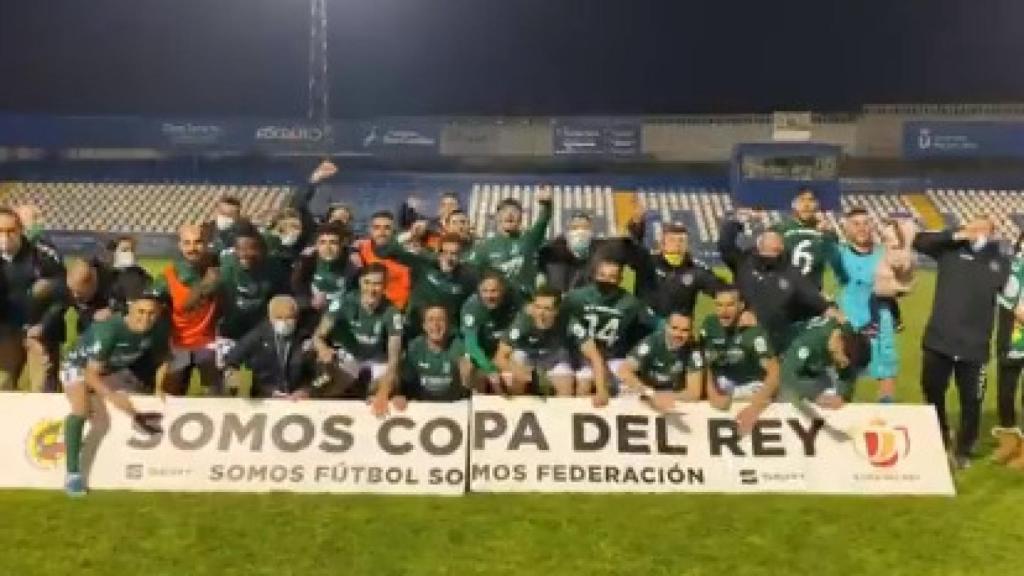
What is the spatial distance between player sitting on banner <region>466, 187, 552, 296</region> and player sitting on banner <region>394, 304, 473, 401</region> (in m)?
1.38

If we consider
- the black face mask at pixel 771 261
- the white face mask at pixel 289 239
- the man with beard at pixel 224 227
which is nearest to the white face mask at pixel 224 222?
the man with beard at pixel 224 227

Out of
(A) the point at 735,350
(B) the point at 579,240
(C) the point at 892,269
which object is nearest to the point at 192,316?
(B) the point at 579,240

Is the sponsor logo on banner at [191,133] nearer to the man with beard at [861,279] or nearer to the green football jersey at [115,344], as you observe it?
the green football jersey at [115,344]

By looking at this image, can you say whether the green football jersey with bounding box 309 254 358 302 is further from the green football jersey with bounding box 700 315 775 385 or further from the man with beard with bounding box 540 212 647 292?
the green football jersey with bounding box 700 315 775 385

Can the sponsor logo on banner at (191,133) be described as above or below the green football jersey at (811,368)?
below

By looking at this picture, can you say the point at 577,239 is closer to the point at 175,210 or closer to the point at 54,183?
the point at 175,210

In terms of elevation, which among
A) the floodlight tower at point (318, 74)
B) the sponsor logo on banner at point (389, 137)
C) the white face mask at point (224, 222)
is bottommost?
the sponsor logo on banner at point (389, 137)

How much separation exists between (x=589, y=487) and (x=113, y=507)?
3.43m

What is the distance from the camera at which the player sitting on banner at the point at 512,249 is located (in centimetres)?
973

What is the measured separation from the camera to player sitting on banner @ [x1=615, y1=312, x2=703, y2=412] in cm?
823

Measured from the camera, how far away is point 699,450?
309 inches

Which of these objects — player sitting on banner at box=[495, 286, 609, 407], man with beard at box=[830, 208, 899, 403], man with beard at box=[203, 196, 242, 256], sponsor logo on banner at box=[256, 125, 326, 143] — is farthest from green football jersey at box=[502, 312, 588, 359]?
sponsor logo on banner at box=[256, 125, 326, 143]

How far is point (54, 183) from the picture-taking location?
123 feet

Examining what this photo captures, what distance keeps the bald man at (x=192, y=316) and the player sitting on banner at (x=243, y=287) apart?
9 cm
